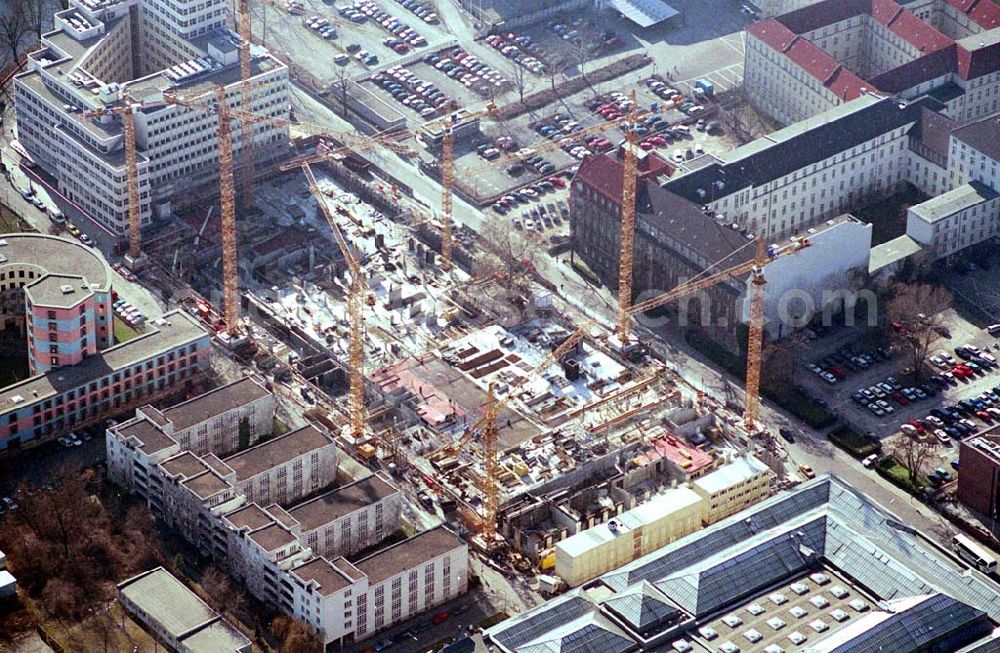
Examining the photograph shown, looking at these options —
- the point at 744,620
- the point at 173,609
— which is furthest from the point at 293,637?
the point at 744,620

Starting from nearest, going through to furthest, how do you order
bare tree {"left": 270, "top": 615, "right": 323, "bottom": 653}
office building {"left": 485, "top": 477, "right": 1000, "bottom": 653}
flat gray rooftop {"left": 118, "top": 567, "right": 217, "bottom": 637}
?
office building {"left": 485, "top": 477, "right": 1000, "bottom": 653} < flat gray rooftop {"left": 118, "top": 567, "right": 217, "bottom": 637} < bare tree {"left": 270, "top": 615, "right": 323, "bottom": 653}

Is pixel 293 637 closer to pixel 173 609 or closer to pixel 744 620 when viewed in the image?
pixel 173 609

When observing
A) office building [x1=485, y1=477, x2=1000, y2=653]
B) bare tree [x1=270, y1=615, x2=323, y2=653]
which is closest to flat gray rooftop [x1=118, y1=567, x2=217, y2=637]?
bare tree [x1=270, y1=615, x2=323, y2=653]

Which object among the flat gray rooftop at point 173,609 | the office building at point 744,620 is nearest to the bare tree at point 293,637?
the flat gray rooftop at point 173,609

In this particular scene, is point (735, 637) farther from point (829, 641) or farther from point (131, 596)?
point (131, 596)

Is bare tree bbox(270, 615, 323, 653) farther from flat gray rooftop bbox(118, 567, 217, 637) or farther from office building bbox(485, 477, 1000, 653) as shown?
office building bbox(485, 477, 1000, 653)

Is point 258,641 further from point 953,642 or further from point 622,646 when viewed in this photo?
point 953,642

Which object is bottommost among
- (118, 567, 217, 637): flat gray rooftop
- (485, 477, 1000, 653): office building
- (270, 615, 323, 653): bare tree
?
(270, 615, 323, 653): bare tree

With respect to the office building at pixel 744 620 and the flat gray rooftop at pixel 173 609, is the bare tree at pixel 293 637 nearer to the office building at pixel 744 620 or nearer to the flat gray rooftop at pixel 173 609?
the flat gray rooftop at pixel 173 609

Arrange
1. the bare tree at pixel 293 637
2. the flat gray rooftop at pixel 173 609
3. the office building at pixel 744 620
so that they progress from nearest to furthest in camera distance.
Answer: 1. the office building at pixel 744 620
2. the flat gray rooftop at pixel 173 609
3. the bare tree at pixel 293 637

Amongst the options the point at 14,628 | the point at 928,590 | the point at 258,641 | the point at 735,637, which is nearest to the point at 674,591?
the point at 735,637
